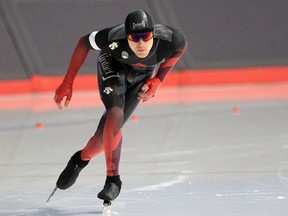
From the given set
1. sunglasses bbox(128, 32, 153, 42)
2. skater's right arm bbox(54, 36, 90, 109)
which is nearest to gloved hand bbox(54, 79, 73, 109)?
skater's right arm bbox(54, 36, 90, 109)

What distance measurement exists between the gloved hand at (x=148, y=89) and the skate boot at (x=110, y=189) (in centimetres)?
44

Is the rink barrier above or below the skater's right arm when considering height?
below

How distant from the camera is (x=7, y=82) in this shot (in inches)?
322

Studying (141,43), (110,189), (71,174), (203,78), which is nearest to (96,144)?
(71,174)

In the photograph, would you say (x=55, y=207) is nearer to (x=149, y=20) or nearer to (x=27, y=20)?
(x=149, y=20)

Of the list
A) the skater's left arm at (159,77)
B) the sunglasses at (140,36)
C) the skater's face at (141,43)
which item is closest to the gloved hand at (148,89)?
the skater's left arm at (159,77)

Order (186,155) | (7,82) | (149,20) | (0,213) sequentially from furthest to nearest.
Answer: (7,82) → (186,155) → (0,213) → (149,20)

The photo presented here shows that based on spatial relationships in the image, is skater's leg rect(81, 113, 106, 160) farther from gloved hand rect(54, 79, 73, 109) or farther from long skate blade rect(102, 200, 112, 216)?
long skate blade rect(102, 200, 112, 216)

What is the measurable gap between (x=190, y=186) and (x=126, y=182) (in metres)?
0.42

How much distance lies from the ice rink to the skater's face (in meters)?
0.83

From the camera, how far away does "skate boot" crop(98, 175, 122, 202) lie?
358 cm

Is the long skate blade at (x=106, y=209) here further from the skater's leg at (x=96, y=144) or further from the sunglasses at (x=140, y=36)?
the sunglasses at (x=140, y=36)

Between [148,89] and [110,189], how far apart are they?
579 mm

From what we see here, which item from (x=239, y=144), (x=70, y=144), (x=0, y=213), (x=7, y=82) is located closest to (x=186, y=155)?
(x=239, y=144)
